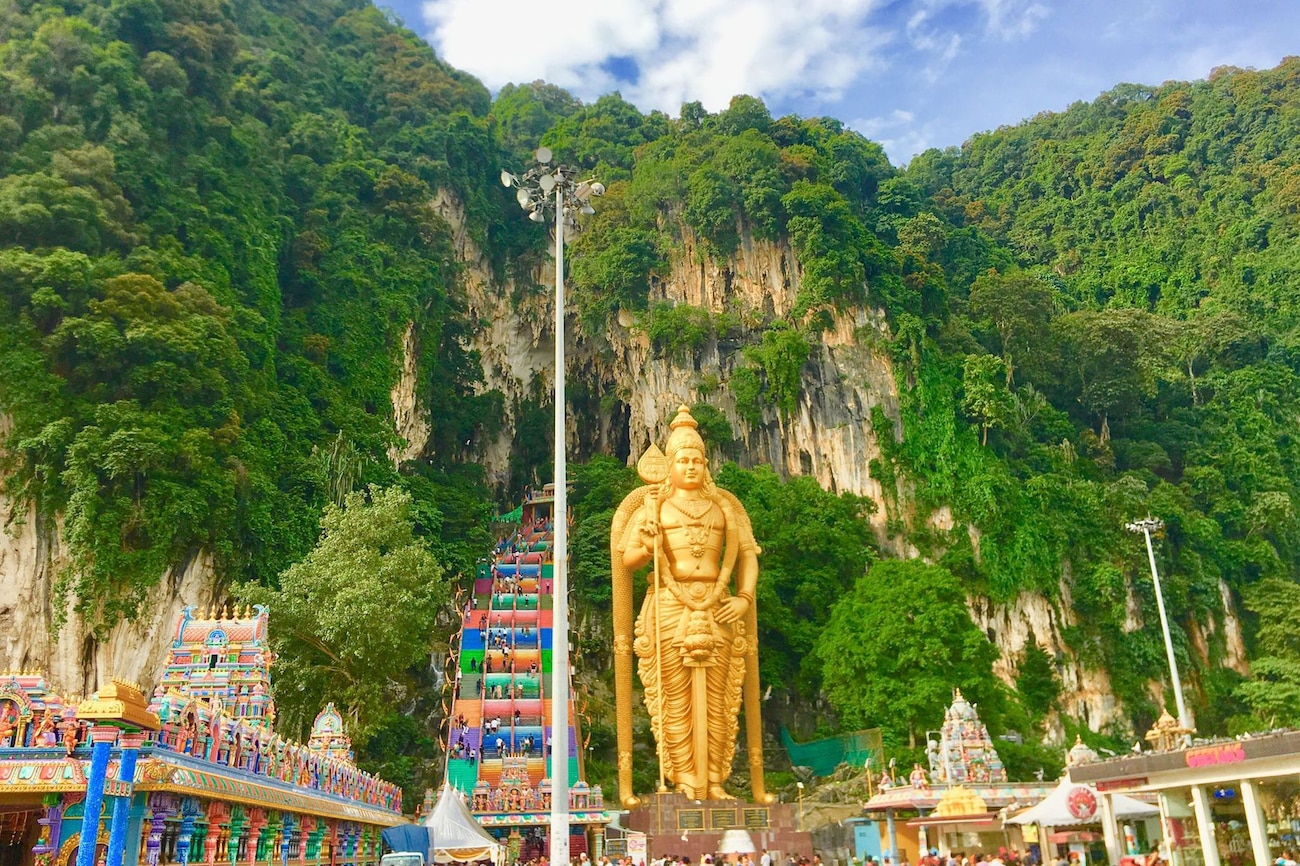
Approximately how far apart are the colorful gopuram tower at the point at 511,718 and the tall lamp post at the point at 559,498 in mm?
6328

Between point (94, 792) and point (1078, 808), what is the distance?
10.0 metres

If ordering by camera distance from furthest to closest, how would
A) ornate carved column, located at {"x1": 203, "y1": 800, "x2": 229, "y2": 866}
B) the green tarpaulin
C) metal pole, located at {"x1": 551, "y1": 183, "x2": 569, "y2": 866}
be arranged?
the green tarpaulin → ornate carved column, located at {"x1": 203, "y1": 800, "x2": 229, "y2": 866} → metal pole, located at {"x1": 551, "y1": 183, "x2": 569, "y2": 866}

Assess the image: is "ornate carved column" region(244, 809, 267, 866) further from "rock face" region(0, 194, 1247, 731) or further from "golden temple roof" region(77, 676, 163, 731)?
"rock face" region(0, 194, 1247, 731)

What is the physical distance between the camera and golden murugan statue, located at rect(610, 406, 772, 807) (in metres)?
15.7

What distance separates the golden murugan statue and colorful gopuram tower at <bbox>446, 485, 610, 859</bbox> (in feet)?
4.38

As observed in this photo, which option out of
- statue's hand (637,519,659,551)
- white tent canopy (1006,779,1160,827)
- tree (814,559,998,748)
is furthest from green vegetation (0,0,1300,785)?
white tent canopy (1006,779,1160,827)

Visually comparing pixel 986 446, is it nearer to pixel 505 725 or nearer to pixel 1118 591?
pixel 1118 591

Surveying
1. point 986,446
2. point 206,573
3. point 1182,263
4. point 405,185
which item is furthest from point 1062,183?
point 206,573

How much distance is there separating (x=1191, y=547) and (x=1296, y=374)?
11.2 m

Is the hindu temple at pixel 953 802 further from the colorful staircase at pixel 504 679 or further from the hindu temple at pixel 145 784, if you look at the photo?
the hindu temple at pixel 145 784

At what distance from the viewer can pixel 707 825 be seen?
47.8 feet

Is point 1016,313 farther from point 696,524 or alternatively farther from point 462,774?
point 462,774

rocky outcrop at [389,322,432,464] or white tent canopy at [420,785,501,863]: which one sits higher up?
rocky outcrop at [389,322,432,464]

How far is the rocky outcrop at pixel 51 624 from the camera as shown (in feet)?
55.2
